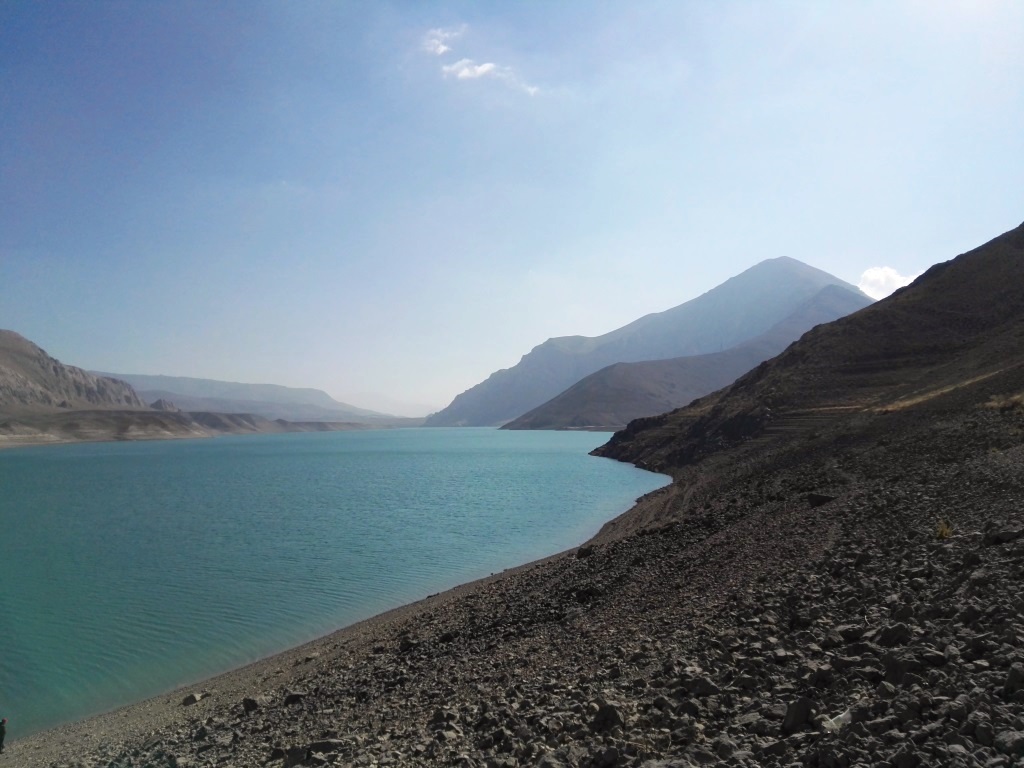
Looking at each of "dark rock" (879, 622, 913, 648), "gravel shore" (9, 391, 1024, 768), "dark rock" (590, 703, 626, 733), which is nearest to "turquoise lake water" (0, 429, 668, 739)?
"gravel shore" (9, 391, 1024, 768)

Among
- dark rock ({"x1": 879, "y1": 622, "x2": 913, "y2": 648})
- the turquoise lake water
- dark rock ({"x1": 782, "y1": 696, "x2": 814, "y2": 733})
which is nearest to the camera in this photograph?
dark rock ({"x1": 782, "y1": 696, "x2": 814, "y2": 733})

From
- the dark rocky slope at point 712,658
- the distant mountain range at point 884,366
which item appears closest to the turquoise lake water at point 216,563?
the dark rocky slope at point 712,658

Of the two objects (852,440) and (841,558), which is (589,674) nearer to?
(841,558)

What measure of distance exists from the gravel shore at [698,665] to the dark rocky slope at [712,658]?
1.5 inches

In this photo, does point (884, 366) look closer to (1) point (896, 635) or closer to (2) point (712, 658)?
(2) point (712, 658)

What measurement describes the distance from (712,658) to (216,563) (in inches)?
994

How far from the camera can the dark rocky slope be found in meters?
5.92

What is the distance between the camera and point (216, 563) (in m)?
27.7

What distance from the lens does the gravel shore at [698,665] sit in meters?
5.88

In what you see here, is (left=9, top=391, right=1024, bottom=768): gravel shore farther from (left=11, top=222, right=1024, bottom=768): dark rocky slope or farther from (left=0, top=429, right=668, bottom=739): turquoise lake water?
(left=0, top=429, right=668, bottom=739): turquoise lake water

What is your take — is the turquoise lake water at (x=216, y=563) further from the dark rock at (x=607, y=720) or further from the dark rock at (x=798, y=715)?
the dark rock at (x=798, y=715)

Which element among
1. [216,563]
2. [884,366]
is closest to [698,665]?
[216,563]

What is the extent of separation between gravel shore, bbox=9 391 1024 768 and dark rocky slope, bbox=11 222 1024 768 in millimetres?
39

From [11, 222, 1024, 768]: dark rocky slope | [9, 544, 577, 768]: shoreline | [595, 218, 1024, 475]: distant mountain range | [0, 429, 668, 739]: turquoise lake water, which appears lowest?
[0, 429, 668, 739]: turquoise lake water
